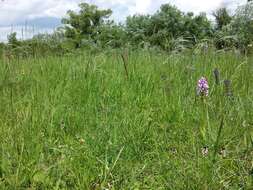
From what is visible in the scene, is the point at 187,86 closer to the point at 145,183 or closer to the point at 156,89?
the point at 156,89

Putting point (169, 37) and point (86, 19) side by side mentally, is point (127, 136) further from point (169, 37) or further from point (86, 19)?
point (86, 19)

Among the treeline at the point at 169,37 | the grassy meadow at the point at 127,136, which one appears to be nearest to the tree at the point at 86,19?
the treeline at the point at 169,37

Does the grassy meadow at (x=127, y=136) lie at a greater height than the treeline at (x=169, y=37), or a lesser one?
lesser

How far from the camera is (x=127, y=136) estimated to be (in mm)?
1857

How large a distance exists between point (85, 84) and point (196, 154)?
1413 millimetres

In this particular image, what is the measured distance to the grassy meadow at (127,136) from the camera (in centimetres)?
153

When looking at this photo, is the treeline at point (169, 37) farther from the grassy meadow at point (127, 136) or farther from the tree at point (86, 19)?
the tree at point (86, 19)

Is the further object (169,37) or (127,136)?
(169,37)

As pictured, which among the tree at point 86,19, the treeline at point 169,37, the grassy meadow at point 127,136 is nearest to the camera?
the grassy meadow at point 127,136

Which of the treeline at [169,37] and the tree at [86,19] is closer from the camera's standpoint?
the treeline at [169,37]

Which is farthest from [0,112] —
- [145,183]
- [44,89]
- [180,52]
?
[180,52]

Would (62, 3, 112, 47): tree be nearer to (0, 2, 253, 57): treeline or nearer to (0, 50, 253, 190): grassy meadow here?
(0, 2, 253, 57): treeline

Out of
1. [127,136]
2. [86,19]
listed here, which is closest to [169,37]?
[127,136]

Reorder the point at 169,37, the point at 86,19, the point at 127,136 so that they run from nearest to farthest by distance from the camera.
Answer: the point at 127,136 → the point at 169,37 → the point at 86,19
